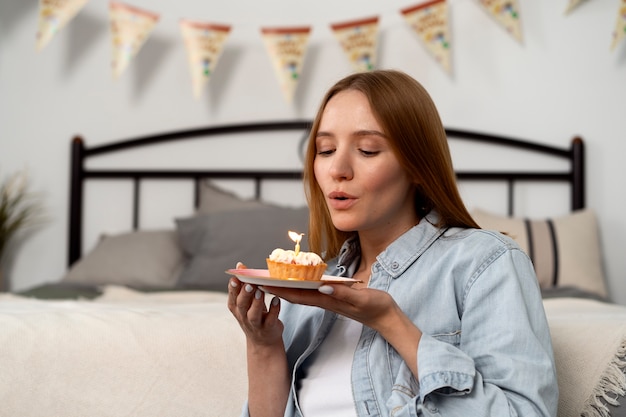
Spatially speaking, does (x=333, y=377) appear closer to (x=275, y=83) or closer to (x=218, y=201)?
(x=218, y=201)

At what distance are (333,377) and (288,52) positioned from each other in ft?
7.62

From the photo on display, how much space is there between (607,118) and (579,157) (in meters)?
0.20

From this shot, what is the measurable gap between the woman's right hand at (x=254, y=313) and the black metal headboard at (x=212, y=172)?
6.75ft

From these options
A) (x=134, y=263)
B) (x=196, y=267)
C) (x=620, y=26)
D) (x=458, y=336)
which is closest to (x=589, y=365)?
(x=458, y=336)

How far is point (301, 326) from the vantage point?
3.60ft

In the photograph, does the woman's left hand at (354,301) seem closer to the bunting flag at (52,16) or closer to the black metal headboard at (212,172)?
the black metal headboard at (212,172)

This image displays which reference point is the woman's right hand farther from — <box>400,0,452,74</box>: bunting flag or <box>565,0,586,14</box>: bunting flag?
<box>565,0,586,14</box>: bunting flag

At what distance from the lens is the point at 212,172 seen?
3.19 metres

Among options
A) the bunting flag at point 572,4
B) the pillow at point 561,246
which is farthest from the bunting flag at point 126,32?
the bunting flag at point 572,4

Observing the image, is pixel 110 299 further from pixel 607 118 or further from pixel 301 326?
pixel 607 118

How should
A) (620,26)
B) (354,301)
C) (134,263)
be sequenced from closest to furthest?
(354,301) < (134,263) < (620,26)

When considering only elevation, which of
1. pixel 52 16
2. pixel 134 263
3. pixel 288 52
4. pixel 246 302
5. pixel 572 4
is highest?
pixel 572 4

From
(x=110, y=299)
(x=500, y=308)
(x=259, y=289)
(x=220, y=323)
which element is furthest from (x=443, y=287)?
(x=110, y=299)

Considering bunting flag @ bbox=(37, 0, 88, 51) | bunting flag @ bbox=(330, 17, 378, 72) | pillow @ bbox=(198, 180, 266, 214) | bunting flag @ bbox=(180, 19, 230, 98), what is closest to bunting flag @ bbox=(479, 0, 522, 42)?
bunting flag @ bbox=(330, 17, 378, 72)
